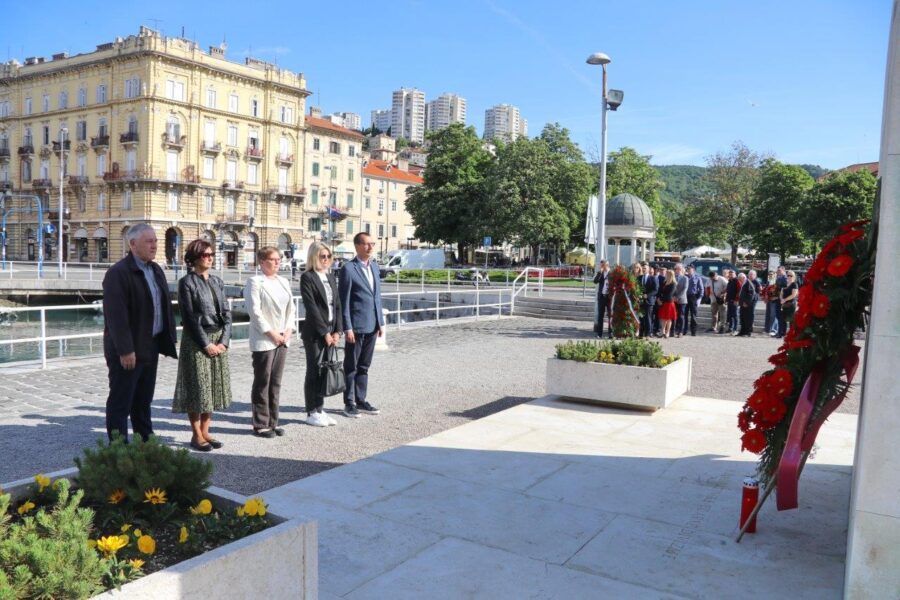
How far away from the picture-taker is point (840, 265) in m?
3.82

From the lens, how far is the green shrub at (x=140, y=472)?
3.06 metres

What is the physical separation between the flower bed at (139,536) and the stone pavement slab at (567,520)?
0.90 meters

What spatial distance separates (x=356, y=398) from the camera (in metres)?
8.23

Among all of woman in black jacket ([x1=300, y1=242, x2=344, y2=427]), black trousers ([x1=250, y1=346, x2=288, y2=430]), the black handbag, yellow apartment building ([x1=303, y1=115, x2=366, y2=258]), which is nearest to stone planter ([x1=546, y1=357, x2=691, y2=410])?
the black handbag

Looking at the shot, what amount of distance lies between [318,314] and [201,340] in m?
1.28

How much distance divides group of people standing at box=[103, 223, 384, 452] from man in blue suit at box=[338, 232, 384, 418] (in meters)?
0.01

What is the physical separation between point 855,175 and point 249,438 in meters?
Result: 52.1

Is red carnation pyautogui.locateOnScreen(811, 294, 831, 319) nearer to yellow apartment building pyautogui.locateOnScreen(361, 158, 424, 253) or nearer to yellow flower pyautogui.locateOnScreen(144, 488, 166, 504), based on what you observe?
yellow flower pyautogui.locateOnScreen(144, 488, 166, 504)

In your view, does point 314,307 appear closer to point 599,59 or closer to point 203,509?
point 203,509

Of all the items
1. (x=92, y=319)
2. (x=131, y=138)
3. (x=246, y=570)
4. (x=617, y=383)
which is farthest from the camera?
(x=131, y=138)

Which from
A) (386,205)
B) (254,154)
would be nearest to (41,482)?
(254,154)

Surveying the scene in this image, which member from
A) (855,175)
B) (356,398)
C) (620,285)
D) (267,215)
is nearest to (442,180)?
(267,215)

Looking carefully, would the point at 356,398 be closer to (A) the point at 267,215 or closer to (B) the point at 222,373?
(B) the point at 222,373

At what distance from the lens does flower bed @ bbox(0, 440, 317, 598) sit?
2.33m
